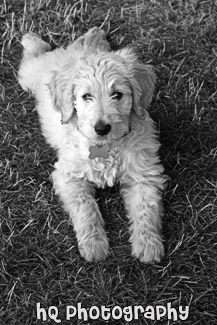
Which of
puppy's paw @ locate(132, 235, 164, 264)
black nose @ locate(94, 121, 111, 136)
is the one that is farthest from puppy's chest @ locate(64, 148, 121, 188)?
puppy's paw @ locate(132, 235, 164, 264)

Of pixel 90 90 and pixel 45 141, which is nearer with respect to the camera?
pixel 90 90

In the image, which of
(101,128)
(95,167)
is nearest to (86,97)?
(101,128)

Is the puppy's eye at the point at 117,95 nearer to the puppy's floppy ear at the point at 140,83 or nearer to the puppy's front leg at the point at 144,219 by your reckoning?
the puppy's floppy ear at the point at 140,83

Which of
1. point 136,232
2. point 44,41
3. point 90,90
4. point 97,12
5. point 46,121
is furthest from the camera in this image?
point 97,12

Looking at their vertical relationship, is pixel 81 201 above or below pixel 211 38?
below

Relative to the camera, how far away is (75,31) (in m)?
5.27

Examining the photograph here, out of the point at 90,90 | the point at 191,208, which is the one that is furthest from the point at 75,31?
the point at 191,208

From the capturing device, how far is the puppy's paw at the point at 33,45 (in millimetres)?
4867

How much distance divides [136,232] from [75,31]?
2.44 m

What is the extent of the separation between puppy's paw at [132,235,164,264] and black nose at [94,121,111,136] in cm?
80

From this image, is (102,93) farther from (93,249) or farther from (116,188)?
(93,249)

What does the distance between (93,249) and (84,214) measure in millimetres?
277

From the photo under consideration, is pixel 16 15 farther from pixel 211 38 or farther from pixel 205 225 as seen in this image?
pixel 205 225

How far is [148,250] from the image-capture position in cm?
362
